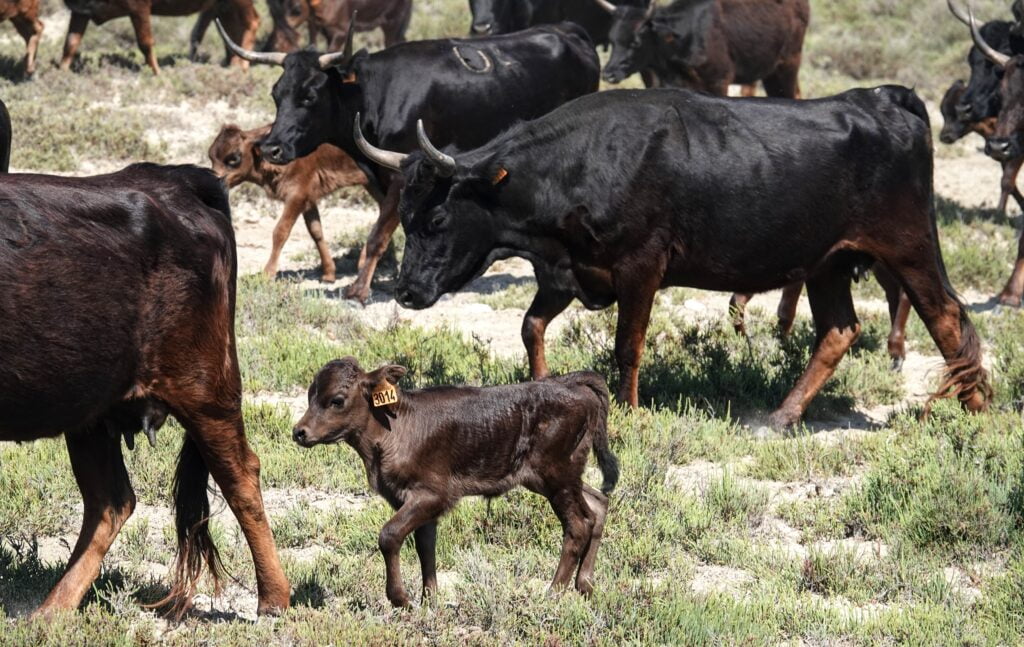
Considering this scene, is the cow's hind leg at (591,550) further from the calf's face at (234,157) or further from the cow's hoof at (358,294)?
the calf's face at (234,157)

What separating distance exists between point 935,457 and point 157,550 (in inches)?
154

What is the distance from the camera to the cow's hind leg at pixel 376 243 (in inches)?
484

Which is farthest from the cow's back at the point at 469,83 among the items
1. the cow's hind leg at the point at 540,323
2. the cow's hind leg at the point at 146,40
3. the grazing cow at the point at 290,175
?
the cow's hind leg at the point at 146,40

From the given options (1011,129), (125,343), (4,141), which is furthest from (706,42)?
(125,343)

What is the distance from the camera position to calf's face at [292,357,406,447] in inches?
244

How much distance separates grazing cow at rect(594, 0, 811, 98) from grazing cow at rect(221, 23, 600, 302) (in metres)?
3.46

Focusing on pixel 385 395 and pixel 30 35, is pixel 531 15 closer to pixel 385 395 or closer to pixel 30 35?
pixel 30 35

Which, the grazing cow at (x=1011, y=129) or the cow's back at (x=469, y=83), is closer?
the cow's back at (x=469, y=83)

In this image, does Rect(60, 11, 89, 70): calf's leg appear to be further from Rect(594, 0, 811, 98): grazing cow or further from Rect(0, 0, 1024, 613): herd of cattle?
Rect(594, 0, 811, 98): grazing cow

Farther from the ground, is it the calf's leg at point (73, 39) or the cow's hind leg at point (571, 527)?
the cow's hind leg at point (571, 527)

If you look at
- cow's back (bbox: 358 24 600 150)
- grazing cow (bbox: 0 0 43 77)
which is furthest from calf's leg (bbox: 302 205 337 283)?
grazing cow (bbox: 0 0 43 77)

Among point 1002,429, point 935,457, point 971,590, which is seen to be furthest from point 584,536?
point 1002,429

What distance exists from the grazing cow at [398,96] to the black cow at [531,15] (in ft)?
17.4

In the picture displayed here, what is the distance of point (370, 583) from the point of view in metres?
6.50
